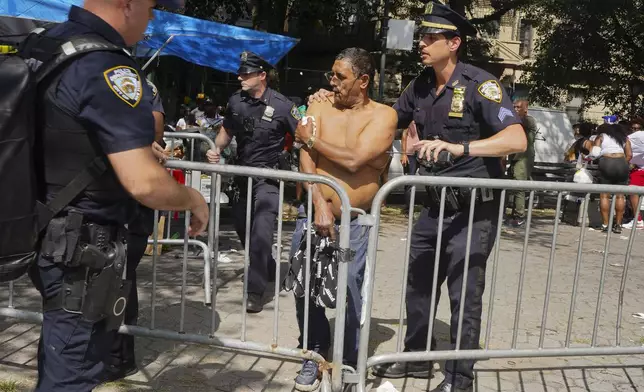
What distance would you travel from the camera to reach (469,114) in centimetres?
414

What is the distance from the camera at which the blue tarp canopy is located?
7180 millimetres

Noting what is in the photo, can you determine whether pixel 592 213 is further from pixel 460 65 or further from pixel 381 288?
pixel 460 65

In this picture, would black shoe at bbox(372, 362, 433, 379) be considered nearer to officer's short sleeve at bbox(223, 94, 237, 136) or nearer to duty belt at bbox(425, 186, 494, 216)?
duty belt at bbox(425, 186, 494, 216)

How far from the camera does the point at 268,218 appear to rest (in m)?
6.08

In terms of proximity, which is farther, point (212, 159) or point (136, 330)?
point (212, 159)

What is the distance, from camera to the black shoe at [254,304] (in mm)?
5734

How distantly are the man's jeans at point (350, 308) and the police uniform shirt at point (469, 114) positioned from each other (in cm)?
65

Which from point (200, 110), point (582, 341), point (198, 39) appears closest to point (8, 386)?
point (582, 341)

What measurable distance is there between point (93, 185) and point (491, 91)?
2.42 meters

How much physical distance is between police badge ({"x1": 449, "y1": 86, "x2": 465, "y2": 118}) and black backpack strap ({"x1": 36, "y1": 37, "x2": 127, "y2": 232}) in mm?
2224

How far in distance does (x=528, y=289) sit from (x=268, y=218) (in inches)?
115

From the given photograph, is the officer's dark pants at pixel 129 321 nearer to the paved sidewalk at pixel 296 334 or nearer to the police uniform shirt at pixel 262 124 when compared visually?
the paved sidewalk at pixel 296 334

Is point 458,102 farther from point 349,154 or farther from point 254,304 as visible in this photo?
point 254,304

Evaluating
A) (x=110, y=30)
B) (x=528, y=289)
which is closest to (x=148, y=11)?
(x=110, y=30)
